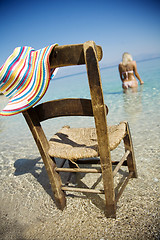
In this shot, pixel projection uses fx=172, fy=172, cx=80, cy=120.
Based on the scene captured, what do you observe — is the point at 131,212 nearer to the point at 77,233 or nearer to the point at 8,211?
the point at 77,233

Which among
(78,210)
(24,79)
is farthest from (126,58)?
(24,79)

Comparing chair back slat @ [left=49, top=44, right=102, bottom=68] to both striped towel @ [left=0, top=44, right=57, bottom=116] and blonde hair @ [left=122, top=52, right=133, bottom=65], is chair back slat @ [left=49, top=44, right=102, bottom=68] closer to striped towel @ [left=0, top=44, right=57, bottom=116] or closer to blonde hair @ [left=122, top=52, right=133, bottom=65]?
striped towel @ [left=0, top=44, right=57, bottom=116]

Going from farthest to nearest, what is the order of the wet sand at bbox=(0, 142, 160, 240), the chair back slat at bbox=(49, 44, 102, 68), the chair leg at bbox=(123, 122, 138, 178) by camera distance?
the chair leg at bbox=(123, 122, 138, 178), the wet sand at bbox=(0, 142, 160, 240), the chair back slat at bbox=(49, 44, 102, 68)

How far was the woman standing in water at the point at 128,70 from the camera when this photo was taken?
880 centimetres

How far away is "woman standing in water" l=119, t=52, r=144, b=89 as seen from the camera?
8.80 meters

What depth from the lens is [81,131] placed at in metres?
1.92

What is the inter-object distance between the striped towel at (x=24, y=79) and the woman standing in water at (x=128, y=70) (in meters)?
8.51

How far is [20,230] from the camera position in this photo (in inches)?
63.9

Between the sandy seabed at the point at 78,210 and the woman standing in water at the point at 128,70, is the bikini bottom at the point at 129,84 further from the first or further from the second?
the sandy seabed at the point at 78,210

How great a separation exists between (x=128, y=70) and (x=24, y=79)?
8655 mm

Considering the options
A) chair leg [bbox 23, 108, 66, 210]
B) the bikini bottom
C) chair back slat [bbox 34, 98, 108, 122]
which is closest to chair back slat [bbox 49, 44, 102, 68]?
chair back slat [bbox 34, 98, 108, 122]

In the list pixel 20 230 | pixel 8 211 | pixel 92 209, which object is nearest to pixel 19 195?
pixel 8 211

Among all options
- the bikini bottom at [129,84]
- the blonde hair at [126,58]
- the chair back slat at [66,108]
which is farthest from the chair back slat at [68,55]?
the bikini bottom at [129,84]

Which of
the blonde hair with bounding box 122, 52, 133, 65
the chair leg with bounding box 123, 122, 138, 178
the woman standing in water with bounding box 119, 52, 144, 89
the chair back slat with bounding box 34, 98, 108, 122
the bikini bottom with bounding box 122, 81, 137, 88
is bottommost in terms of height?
the bikini bottom with bounding box 122, 81, 137, 88
